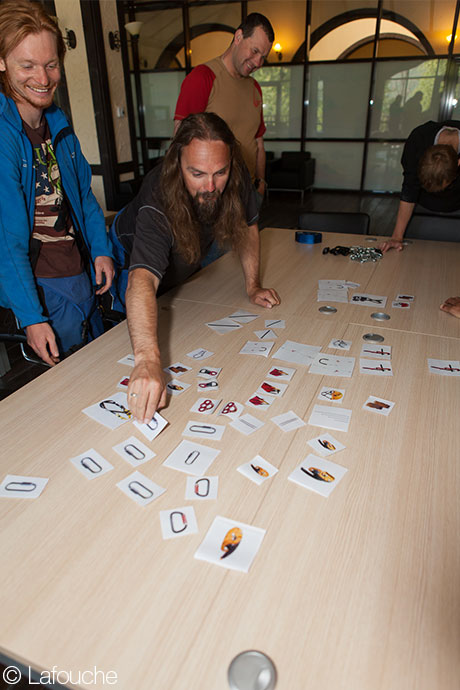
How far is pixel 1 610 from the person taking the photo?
775mm

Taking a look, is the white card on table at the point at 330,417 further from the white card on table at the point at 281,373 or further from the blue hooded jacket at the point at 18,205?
the blue hooded jacket at the point at 18,205

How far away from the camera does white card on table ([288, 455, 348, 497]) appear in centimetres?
103

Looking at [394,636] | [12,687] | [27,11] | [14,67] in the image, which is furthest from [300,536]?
[27,11]

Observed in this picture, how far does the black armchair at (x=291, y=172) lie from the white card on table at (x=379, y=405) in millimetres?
7803

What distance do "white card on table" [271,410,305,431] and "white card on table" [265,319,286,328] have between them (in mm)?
591

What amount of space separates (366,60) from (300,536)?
9.12 m

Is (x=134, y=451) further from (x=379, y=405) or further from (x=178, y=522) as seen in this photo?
(x=379, y=405)

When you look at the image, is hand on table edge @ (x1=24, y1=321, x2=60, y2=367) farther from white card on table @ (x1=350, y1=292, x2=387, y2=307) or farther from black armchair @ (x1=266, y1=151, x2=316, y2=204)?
black armchair @ (x1=266, y1=151, x2=316, y2=204)

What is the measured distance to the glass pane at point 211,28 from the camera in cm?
839

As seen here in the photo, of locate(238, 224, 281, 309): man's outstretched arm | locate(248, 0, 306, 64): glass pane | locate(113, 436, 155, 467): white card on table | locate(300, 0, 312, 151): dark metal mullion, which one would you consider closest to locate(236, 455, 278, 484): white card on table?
locate(113, 436, 155, 467): white card on table

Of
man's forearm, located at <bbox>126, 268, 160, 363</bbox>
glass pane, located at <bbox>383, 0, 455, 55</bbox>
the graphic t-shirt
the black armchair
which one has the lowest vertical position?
the black armchair

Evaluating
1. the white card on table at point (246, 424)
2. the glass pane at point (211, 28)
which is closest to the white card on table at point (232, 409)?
the white card on table at point (246, 424)

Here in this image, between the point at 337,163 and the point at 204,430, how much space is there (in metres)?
8.74

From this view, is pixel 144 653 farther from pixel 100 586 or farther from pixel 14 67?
pixel 14 67
